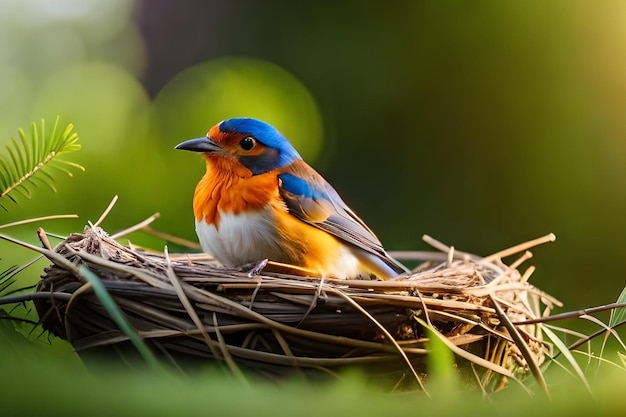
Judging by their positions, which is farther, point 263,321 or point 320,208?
point 320,208

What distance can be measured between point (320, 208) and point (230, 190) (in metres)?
0.22

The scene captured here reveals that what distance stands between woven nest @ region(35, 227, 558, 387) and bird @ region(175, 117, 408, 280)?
26cm

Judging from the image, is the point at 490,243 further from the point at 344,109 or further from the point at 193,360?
the point at 193,360

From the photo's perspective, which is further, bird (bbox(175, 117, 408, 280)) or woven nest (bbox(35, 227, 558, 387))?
bird (bbox(175, 117, 408, 280))

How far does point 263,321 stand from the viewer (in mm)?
956

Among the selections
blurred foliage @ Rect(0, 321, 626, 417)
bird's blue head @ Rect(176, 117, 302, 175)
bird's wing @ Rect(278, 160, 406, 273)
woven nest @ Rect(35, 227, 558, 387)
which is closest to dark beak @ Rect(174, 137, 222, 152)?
bird's blue head @ Rect(176, 117, 302, 175)

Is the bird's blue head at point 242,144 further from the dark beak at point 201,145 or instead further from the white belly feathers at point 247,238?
the white belly feathers at point 247,238

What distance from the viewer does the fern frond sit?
35.0 inches

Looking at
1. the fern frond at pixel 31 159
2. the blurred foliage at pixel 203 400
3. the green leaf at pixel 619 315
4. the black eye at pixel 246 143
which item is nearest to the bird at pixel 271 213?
the black eye at pixel 246 143

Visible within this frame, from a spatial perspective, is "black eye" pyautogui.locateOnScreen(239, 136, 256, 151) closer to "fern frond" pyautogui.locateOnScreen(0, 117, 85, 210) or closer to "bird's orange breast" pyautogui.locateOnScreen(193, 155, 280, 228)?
"bird's orange breast" pyautogui.locateOnScreen(193, 155, 280, 228)

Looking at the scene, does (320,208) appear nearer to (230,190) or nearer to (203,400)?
(230,190)

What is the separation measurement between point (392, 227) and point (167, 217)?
2.75 ft

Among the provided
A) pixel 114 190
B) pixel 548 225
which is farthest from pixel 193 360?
pixel 548 225

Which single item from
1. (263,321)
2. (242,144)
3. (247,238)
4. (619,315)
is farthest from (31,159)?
(619,315)
